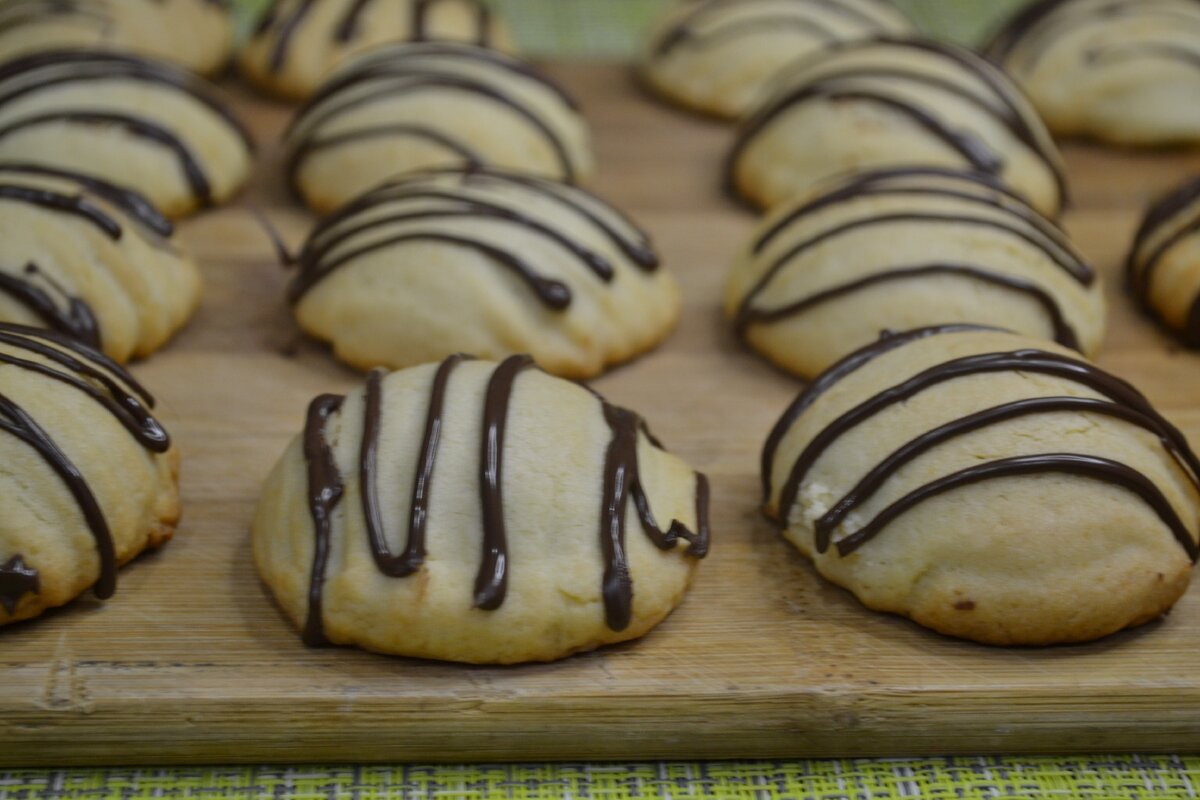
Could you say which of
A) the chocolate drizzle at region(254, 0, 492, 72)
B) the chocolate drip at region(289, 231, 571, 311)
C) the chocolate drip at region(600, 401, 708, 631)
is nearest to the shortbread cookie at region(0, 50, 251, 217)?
the chocolate drizzle at region(254, 0, 492, 72)

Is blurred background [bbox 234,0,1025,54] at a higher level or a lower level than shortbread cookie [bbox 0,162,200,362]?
lower

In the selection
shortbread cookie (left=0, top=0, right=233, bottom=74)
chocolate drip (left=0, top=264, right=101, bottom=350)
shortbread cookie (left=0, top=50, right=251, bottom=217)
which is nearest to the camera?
chocolate drip (left=0, top=264, right=101, bottom=350)

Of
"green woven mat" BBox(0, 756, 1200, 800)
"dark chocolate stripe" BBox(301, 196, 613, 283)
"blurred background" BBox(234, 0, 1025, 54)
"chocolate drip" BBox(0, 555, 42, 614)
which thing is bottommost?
"blurred background" BBox(234, 0, 1025, 54)

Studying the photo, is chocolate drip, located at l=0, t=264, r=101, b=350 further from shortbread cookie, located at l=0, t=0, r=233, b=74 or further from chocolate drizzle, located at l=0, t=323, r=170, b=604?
shortbread cookie, located at l=0, t=0, r=233, b=74

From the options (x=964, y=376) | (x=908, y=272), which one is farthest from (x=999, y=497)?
(x=908, y=272)

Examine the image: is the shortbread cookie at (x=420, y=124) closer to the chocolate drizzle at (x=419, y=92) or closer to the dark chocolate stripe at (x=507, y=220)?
the chocolate drizzle at (x=419, y=92)

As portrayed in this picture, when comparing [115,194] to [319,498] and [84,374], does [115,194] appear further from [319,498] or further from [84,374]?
[319,498]

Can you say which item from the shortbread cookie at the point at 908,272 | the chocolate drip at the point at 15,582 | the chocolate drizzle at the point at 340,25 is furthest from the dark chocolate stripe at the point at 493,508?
the chocolate drizzle at the point at 340,25
